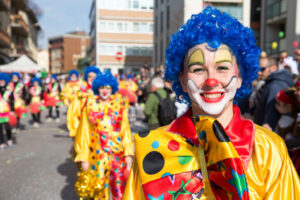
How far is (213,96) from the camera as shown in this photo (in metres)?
1.67

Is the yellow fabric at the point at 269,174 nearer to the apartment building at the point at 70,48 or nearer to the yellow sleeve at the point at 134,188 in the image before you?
the yellow sleeve at the point at 134,188

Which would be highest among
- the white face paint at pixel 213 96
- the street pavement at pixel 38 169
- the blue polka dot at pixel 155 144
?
Answer: the white face paint at pixel 213 96

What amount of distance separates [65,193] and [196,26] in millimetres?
3824

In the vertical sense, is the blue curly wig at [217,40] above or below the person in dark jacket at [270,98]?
above

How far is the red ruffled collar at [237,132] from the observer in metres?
1.57

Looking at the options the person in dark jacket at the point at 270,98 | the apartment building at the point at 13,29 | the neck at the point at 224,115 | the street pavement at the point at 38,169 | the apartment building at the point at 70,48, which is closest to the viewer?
the neck at the point at 224,115

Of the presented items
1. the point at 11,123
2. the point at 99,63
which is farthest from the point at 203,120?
the point at 99,63

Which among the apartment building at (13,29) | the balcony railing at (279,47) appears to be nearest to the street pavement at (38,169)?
the balcony railing at (279,47)

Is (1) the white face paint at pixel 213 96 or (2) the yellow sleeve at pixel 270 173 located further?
(1) the white face paint at pixel 213 96

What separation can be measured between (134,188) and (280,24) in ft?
66.6

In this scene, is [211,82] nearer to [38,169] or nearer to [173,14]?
[38,169]

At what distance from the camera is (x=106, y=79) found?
3816mm

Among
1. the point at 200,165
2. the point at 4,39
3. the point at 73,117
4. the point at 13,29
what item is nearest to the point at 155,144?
the point at 200,165

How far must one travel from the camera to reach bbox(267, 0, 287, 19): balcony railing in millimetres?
16991
